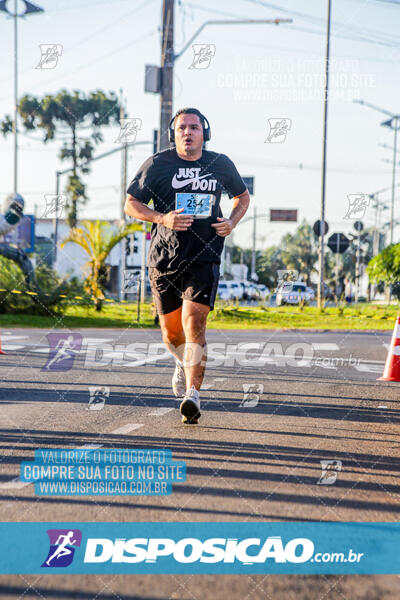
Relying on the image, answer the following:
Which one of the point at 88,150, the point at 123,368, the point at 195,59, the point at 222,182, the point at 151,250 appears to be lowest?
the point at 123,368

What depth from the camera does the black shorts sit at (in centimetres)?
501

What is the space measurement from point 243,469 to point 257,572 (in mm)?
1290

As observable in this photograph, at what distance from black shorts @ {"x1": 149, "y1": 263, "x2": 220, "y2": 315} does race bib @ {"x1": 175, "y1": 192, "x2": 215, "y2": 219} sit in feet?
1.13

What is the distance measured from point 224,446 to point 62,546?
178cm

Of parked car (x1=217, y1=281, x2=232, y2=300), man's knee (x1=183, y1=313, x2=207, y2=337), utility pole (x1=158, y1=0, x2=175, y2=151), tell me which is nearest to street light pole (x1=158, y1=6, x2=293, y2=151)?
utility pole (x1=158, y1=0, x2=175, y2=151)

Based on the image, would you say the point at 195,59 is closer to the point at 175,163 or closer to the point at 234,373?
the point at 234,373

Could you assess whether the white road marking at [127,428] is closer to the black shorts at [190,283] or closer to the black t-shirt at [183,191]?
the black shorts at [190,283]

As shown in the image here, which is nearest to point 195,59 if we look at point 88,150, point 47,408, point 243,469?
point 47,408

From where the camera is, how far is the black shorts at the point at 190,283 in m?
5.01

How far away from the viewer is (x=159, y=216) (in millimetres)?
4969

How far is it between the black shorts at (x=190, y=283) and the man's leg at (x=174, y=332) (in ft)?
0.60

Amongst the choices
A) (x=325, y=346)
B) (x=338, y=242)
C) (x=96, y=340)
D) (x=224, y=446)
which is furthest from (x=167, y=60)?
(x=224, y=446)

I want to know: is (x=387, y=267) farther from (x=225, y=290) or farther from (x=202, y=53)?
(x=225, y=290)

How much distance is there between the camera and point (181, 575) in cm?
235
